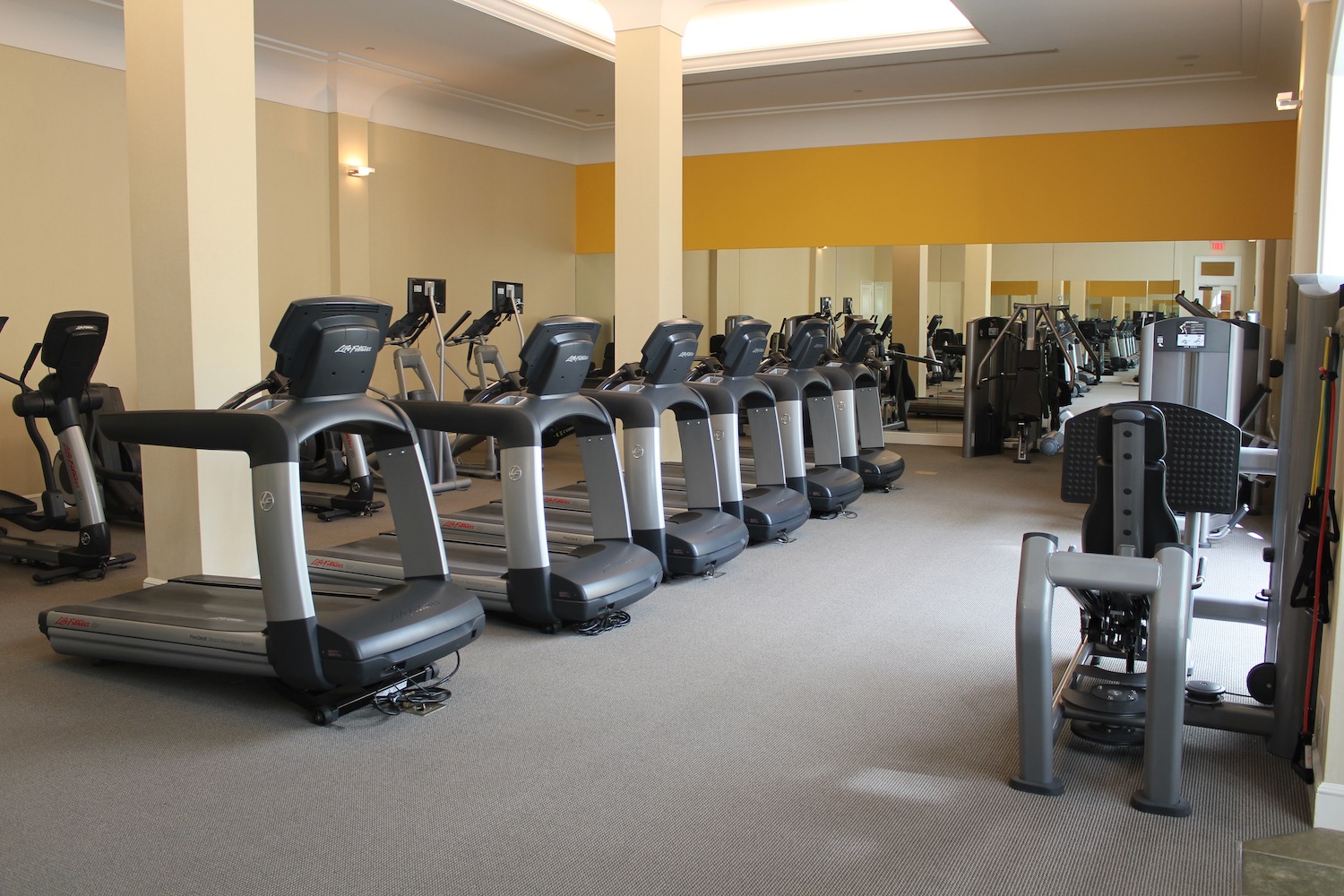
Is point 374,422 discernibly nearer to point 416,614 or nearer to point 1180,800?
point 416,614

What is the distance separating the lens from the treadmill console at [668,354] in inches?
197

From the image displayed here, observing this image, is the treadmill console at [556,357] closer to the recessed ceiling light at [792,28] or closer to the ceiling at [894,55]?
the ceiling at [894,55]

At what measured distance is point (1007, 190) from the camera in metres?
9.71

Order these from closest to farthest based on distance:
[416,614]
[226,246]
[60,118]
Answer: [416,614], [226,246], [60,118]

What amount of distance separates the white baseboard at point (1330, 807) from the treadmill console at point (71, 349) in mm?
5008

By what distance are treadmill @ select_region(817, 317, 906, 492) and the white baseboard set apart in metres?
4.54

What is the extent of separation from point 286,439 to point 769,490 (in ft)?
11.0

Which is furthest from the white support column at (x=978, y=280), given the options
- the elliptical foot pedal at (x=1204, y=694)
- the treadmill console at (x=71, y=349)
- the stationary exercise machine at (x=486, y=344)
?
the treadmill console at (x=71, y=349)

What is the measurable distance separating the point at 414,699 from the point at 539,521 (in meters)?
0.85

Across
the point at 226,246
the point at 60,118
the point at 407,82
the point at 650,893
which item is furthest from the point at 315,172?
the point at 650,893

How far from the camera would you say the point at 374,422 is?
3484 mm

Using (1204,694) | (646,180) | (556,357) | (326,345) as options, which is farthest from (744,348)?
(1204,694)

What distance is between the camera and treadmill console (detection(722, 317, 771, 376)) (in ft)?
19.1

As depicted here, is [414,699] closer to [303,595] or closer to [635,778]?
[303,595]
